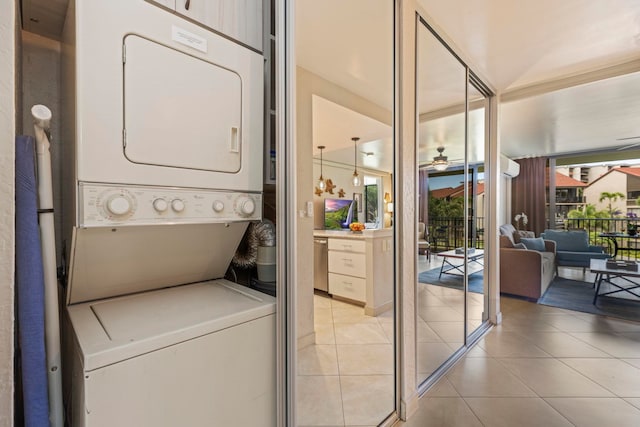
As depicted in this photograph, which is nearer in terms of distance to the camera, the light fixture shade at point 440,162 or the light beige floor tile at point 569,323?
the light fixture shade at point 440,162

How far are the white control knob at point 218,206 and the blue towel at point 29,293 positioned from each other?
1.48ft

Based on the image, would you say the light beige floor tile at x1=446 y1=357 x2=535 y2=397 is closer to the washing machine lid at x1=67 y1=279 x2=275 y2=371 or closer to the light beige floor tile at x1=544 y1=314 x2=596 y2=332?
the light beige floor tile at x1=544 y1=314 x2=596 y2=332

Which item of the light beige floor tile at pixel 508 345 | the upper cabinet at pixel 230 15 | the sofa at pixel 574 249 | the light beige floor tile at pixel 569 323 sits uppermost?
the upper cabinet at pixel 230 15

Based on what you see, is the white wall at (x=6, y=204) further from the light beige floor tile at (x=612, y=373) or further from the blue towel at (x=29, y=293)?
the light beige floor tile at (x=612, y=373)

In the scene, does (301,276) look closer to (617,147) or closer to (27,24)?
(27,24)

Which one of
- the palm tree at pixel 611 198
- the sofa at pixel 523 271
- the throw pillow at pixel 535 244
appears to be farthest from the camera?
the palm tree at pixel 611 198

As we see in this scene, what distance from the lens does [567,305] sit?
144 inches

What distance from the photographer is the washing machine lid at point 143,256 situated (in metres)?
0.96

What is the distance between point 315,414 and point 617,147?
7.74m

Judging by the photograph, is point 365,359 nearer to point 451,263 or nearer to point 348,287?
point 348,287

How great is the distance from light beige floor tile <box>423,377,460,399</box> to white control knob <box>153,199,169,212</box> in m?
1.95

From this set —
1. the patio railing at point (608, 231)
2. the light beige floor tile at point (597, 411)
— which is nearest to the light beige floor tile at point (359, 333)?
the light beige floor tile at point (597, 411)

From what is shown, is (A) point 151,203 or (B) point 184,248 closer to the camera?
(A) point 151,203

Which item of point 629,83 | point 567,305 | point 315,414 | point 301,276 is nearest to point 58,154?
point 301,276
